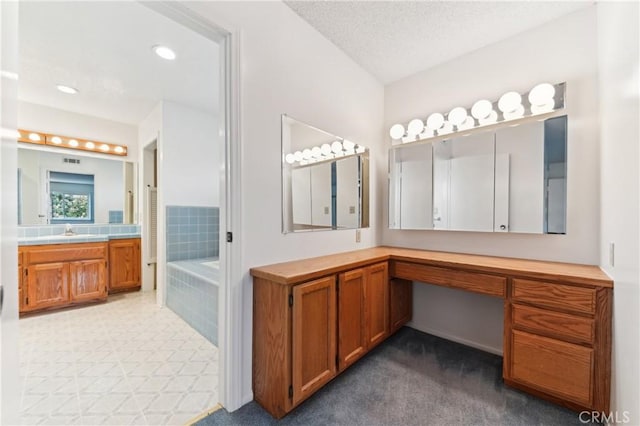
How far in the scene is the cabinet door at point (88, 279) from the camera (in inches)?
116

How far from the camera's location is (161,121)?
306cm

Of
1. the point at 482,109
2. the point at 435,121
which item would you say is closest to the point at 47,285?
the point at 435,121

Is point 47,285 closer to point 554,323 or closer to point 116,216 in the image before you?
point 116,216

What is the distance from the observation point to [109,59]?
2.25m

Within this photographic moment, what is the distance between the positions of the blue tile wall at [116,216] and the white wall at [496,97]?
3678 mm

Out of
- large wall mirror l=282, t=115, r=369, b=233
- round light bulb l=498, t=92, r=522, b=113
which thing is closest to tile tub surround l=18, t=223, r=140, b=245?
large wall mirror l=282, t=115, r=369, b=233

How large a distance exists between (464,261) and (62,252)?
158 inches

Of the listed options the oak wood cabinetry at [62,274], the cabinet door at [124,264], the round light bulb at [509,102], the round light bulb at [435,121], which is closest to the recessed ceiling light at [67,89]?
the oak wood cabinetry at [62,274]

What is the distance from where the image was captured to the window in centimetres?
322

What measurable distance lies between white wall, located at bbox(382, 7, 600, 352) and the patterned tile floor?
77.2 inches

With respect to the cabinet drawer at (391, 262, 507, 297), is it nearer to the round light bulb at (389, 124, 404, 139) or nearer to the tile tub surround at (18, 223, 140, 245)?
the round light bulb at (389, 124, 404, 139)

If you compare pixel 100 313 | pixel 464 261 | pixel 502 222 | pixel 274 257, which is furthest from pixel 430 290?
pixel 100 313

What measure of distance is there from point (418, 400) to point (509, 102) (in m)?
2.15

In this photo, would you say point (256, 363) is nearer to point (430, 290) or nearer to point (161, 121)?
point (430, 290)
